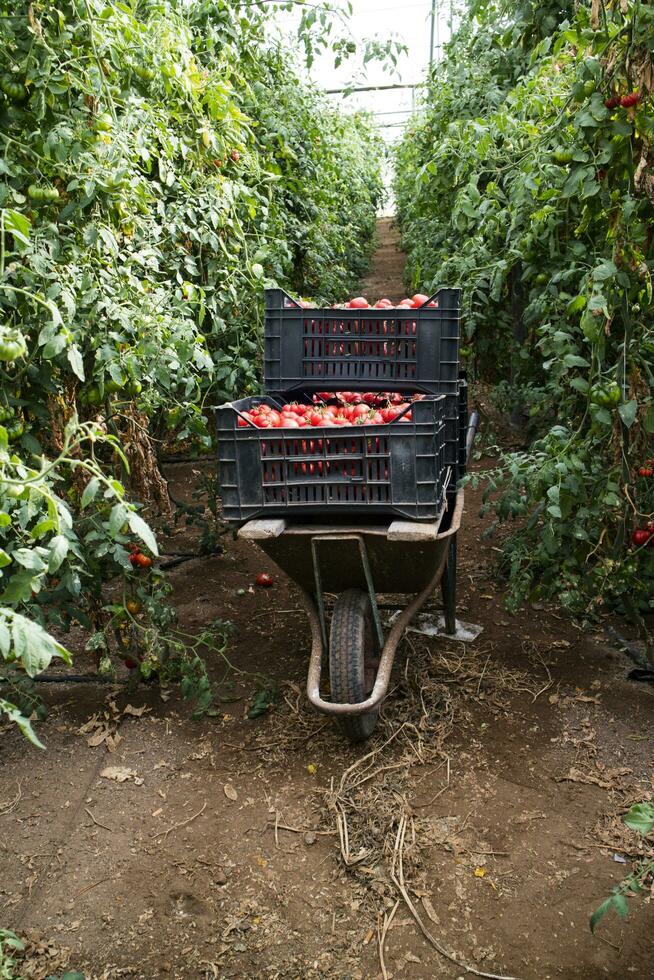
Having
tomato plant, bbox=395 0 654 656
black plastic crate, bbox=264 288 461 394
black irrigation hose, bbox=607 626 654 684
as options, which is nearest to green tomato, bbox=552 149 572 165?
tomato plant, bbox=395 0 654 656

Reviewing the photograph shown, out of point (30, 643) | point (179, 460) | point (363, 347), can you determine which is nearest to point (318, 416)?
point (363, 347)

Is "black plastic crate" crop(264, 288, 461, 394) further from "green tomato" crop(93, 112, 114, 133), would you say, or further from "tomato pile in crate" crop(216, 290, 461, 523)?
"green tomato" crop(93, 112, 114, 133)

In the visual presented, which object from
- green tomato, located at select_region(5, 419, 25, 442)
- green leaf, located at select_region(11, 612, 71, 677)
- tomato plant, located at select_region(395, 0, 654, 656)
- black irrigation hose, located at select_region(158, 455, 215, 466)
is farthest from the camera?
black irrigation hose, located at select_region(158, 455, 215, 466)

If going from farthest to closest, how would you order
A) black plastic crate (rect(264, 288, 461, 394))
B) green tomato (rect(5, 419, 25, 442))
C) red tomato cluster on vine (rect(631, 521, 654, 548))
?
black plastic crate (rect(264, 288, 461, 394))
red tomato cluster on vine (rect(631, 521, 654, 548))
green tomato (rect(5, 419, 25, 442))

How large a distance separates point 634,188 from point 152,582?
2128 mm

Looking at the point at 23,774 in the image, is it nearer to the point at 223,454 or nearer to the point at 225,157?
the point at 223,454

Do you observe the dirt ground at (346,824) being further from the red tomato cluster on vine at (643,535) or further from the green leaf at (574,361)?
the green leaf at (574,361)

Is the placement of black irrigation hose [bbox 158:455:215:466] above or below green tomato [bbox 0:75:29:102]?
below

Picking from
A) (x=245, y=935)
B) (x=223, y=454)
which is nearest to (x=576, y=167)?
(x=223, y=454)

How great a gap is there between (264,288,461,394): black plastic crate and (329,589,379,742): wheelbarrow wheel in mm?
864

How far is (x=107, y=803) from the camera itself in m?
2.58

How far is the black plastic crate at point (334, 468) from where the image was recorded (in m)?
2.45

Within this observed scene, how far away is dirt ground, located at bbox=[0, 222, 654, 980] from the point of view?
78.6 inches

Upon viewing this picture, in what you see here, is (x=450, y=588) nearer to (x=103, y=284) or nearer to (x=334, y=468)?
(x=334, y=468)
